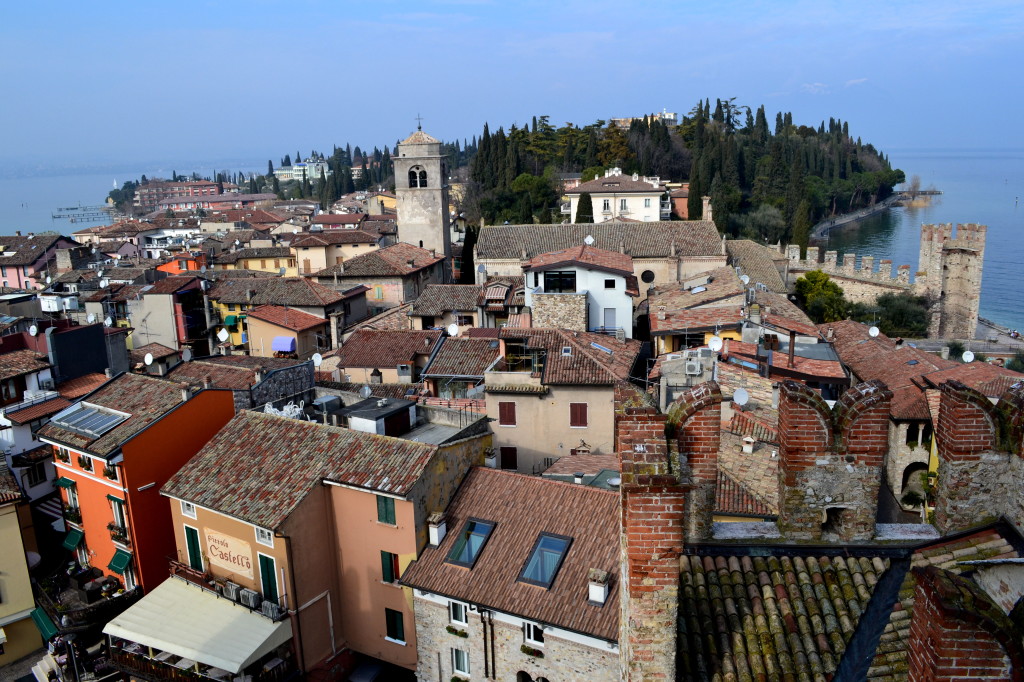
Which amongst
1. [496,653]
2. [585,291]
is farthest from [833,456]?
[585,291]

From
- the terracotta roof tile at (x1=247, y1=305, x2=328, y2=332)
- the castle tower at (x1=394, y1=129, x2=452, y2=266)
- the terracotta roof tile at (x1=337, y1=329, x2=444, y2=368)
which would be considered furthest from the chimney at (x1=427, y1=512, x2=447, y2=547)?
the castle tower at (x1=394, y1=129, x2=452, y2=266)

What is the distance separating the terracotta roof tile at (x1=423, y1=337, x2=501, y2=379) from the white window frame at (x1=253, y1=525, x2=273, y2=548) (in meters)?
8.82

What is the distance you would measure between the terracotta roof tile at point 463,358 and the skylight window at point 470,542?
29.2ft

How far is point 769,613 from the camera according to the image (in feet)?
16.3

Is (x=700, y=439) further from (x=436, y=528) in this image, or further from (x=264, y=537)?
(x=264, y=537)

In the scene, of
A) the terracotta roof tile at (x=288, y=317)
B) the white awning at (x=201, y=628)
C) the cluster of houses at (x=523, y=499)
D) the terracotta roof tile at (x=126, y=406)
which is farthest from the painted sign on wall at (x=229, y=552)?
the terracotta roof tile at (x=288, y=317)

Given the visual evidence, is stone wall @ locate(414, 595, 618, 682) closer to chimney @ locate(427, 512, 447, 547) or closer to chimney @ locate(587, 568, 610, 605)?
chimney @ locate(587, 568, 610, 605)

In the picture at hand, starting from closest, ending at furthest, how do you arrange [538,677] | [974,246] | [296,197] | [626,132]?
[538,677]
[974,246]
[626,132]
[296,197]

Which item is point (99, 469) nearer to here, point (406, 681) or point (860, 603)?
point (406, 681)

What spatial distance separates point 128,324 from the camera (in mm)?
36188

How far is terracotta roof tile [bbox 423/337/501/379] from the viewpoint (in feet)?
73.7

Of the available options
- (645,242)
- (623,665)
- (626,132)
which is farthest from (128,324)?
(626,132)

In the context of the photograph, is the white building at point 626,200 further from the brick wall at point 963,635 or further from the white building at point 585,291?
the brick wall at point 963,635

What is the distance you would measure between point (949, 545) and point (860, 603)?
0.70 m
